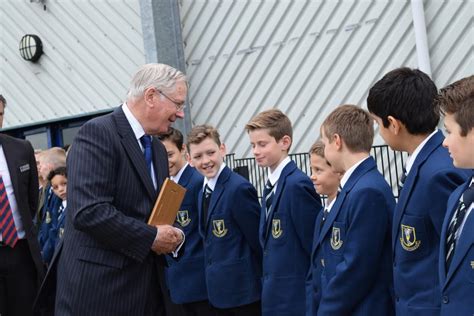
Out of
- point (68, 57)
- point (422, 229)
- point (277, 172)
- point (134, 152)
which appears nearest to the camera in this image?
point (422, 229)

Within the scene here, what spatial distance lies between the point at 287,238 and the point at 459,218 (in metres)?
1.88

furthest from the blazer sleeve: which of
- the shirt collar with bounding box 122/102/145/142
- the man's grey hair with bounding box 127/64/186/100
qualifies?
the man's grey hair with bounding box 127/64/186/100

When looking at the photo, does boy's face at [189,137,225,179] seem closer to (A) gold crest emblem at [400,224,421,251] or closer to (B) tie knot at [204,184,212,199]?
(B) tie knot at [204,184,212,199]

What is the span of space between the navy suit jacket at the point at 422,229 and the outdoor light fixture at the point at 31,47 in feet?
30.4

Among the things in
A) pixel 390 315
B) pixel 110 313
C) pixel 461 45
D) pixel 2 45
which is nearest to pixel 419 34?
pixel 461 45

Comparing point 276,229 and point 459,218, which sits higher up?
point 459,218

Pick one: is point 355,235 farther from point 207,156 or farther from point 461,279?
point 207,156

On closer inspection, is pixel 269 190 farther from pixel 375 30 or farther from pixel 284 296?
pixel 375 30

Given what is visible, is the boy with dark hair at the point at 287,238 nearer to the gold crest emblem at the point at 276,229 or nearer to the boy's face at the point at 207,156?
the gold crest emblem at the point at 276,229

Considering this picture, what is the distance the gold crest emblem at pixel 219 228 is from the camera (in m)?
5.41

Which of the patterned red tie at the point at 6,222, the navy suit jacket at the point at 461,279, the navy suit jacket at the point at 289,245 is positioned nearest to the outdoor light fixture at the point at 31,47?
the patterned red tie at the point at 6,222

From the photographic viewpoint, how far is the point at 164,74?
4027 mm

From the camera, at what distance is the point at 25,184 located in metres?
5.80

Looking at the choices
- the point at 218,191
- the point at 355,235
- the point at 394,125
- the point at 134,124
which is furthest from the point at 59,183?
the point at 394,125
